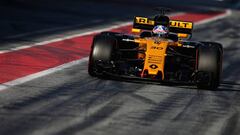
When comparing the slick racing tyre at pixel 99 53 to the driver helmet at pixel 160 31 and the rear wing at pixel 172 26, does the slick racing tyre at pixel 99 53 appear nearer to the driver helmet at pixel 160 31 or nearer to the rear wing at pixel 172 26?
the driver helmet at pixel 160 31

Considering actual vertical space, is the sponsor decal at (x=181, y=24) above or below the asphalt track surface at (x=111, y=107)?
above

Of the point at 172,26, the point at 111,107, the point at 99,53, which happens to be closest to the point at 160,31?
the point at 172,26

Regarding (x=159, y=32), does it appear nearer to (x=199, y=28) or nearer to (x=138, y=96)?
(x=138, y=96)

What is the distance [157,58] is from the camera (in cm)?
1327

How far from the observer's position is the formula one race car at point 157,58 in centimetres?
1291

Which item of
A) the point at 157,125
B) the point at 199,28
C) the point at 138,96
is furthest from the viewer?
the point at 199,28

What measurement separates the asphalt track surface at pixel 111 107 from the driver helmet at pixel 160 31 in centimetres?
167

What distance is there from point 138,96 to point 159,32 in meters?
3.06

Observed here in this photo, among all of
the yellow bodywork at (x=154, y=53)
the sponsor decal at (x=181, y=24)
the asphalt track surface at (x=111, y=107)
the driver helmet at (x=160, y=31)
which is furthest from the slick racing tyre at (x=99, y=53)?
the sponsor decal at (x=181, y=24)

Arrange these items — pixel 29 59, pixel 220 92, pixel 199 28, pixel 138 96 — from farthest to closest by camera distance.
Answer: pixel 199 28
pixel 29 59
pixel 220 92
pixel 138 96

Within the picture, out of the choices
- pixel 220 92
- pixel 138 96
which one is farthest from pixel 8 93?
pixel 220 92

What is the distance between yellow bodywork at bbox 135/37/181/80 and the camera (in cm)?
1311

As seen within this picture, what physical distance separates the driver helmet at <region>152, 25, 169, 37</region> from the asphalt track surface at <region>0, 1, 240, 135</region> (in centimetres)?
167

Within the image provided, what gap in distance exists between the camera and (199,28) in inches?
1151
